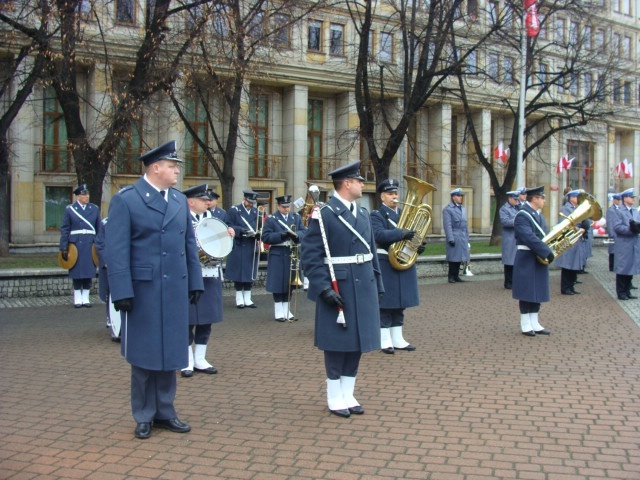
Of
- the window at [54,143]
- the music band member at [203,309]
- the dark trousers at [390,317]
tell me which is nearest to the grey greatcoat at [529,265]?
the dark trousers at [390,317]

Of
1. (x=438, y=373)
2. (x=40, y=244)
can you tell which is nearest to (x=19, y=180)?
(x=40, y=244)

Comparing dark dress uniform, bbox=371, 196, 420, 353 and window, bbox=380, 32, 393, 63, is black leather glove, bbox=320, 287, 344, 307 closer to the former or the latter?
dark dress uniform, bbox=371, 196, 420, 353

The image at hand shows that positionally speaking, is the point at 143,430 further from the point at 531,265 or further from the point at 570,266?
the point at 570,266

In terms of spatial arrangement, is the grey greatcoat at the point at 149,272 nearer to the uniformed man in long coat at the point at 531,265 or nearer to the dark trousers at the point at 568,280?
the uniformed man in long coat at the point at 531,265

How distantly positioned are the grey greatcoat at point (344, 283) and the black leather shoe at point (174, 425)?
1.31 meters

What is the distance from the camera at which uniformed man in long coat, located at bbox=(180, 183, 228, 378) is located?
25.4ft

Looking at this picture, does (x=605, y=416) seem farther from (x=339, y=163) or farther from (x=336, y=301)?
(x=339, y=163)

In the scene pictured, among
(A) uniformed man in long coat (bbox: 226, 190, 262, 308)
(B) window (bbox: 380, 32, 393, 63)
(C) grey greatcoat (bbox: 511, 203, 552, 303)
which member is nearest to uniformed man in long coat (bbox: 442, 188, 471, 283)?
(A) uniformed man in long coat (bbox: 226, 190, 262, 308)

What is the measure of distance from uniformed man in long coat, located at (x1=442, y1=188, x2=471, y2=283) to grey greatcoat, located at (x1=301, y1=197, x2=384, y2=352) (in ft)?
35.3

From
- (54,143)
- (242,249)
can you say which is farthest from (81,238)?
(54,143)

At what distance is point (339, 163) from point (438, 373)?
3051 centimetres

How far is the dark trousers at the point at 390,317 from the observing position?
907 centimetres

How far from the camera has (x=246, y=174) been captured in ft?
111

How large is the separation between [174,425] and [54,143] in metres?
27.6
